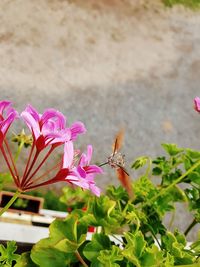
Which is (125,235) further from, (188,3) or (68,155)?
(188,3)

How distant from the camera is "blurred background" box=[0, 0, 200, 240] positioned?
2.64 m

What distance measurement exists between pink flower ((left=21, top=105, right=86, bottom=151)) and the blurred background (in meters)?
1.82

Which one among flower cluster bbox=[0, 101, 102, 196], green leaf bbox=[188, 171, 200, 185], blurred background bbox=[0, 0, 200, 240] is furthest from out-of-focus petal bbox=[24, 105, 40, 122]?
blurred background bbox=[0, 0, 200, 240]

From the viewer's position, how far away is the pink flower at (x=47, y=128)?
627 millimetres

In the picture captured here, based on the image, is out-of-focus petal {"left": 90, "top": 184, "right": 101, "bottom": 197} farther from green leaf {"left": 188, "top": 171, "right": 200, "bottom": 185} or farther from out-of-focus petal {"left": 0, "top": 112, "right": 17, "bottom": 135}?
green leaf {"left": 188, "top": 171, "right": 200, "bottom": 185}

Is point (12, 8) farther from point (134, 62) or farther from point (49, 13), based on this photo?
point (134, 62)

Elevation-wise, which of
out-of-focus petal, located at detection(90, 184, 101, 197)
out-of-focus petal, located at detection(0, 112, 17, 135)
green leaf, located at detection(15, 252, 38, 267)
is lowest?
green leaf, located at detection(15, 252, 38, 267)

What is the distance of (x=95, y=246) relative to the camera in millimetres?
747

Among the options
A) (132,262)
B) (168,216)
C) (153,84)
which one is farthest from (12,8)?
(132,262)

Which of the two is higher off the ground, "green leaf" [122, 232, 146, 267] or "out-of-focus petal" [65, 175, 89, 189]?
"out-of-focus petal" [65, 175, 89, 189]

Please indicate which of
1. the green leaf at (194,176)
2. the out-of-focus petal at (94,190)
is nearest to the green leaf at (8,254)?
the out-of-focus petal at (94,190)

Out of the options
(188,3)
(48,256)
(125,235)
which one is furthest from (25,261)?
(188,3)

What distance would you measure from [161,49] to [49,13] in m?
0.67

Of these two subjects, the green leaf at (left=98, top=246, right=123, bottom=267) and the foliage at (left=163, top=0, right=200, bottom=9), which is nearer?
the green leaf at (left=98, top=246, right=123, bottom=267)
